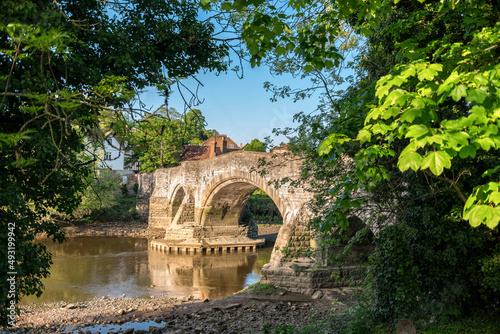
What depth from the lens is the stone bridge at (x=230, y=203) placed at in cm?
1185

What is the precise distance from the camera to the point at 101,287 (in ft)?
43.9

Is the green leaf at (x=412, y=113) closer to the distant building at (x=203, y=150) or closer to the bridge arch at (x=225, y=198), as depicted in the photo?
the bridge arch at (x=225, y=198)

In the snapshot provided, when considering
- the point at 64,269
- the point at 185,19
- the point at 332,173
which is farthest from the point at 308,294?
the point at 64,269

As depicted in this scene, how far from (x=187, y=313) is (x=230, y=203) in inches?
469

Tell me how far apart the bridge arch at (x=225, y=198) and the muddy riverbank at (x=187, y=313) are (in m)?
7.05

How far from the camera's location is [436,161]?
2131mm

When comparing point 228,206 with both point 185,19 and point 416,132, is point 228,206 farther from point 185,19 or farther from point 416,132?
point 416,132

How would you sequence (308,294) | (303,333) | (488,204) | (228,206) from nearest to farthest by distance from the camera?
1. (488,204)
2. (303,333)
3. (308,294)
4. (228,206)

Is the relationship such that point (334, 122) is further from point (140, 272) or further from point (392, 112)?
point (140, 272)

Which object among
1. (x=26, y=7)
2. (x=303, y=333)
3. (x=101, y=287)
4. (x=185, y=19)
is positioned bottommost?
(x=101, y=287)

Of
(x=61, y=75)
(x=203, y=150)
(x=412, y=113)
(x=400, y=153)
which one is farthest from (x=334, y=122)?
(x=203, y=150)

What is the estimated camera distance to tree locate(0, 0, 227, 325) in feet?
14.4

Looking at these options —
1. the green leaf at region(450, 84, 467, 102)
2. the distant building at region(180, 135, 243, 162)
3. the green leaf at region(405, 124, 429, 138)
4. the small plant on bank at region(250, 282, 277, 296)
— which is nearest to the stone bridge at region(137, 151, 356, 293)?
the small plant on bank at region(250, 282, 277, 296)

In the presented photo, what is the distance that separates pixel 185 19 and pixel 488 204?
200 inches
